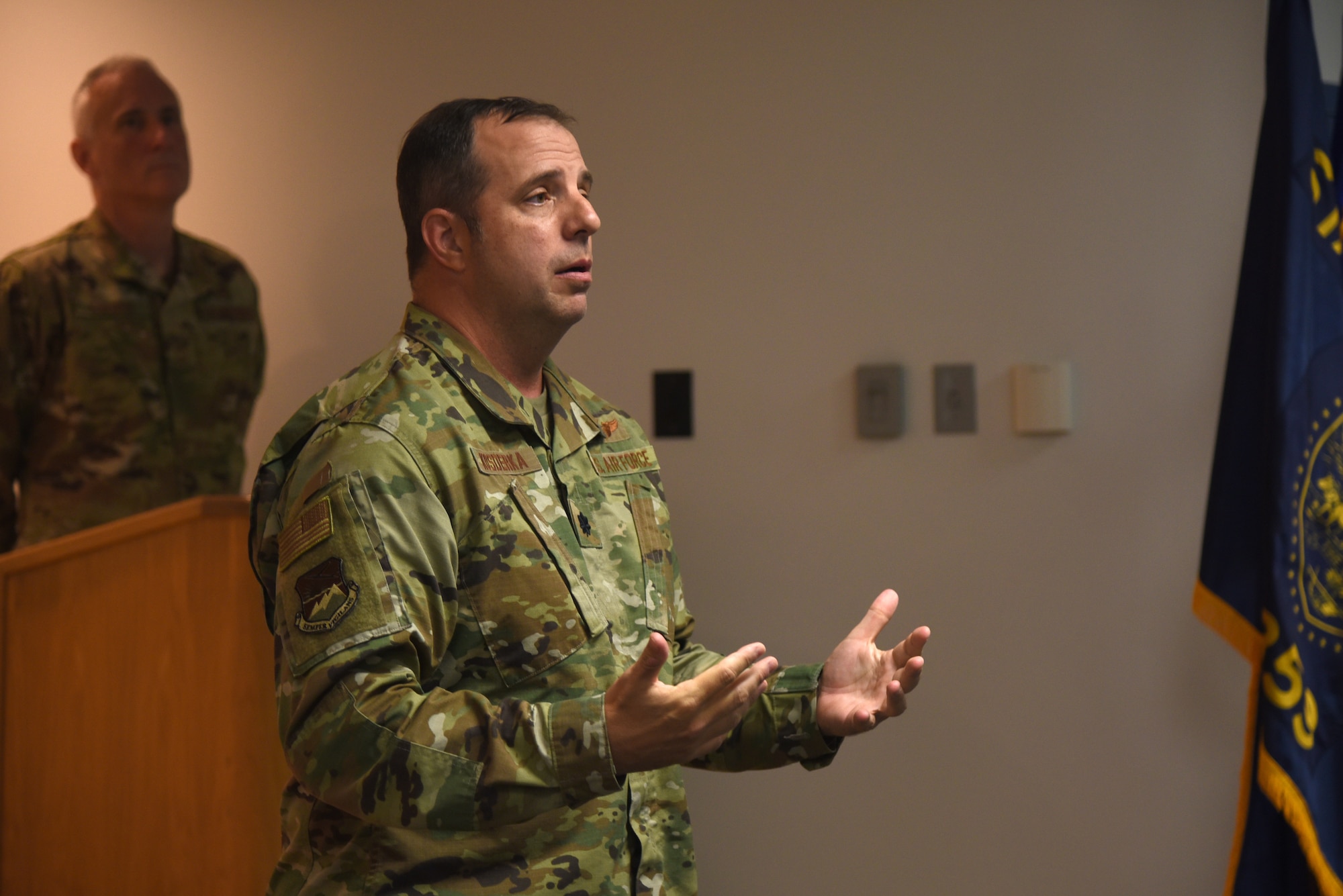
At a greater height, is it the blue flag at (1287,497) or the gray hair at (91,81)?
the gray hair at (91,81)

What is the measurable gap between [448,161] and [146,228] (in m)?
1.40

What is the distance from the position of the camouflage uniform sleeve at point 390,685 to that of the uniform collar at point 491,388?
152 millimetres

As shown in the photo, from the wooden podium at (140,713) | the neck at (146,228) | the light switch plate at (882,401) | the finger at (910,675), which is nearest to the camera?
the finger at (910,675)

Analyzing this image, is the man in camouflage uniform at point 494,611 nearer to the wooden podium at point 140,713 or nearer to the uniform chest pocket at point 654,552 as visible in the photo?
the uniform chest pocket at point 654,552

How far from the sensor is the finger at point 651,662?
3.37 feet

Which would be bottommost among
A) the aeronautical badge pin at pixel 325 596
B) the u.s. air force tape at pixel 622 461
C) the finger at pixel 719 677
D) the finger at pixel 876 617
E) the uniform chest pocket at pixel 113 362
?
the finger at pixel 876 617

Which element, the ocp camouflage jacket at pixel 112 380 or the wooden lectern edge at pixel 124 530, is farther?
the ocp camouflage jacket at pixel 112 380

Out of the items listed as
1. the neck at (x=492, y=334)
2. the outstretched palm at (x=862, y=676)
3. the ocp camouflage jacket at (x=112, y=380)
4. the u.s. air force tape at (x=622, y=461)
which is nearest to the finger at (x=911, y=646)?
the outstretched palm at (x=862, y=676)

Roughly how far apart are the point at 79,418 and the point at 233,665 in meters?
0.99

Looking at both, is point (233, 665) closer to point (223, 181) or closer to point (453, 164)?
point (453, 164)

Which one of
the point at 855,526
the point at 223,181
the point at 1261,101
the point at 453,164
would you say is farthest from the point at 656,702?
the point at 223,181

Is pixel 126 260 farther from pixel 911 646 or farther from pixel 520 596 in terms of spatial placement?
pixel 911 646

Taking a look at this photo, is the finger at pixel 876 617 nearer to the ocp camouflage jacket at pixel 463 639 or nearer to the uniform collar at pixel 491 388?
the ocp camouflage jacket at pixel 463 639

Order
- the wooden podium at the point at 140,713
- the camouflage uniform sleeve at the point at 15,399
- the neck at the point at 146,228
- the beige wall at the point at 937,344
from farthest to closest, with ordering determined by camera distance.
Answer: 1. the neck at the point at 146,228
2. the camouflage uniform sleeve at the point at 15,399
3. the beige wall at the point at 937,344
4. the wooden podium at the point at 140,713
